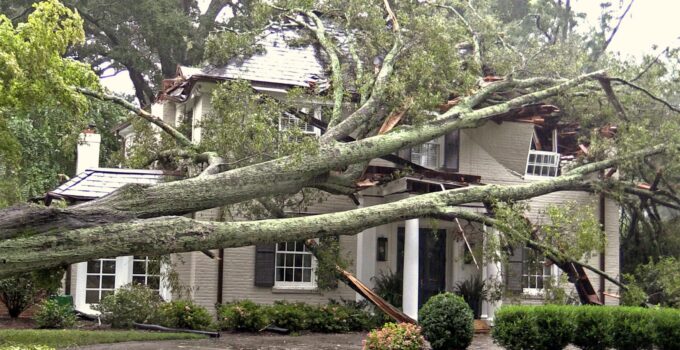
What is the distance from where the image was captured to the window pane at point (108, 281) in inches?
669

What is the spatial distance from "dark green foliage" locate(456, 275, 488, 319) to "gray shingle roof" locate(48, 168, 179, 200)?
663 cm

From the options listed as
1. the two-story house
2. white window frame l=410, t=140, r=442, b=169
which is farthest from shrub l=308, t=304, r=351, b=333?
white window frame l=410, t=140, r=442, b=169

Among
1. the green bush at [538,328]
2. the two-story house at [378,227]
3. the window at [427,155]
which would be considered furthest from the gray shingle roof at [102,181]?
the green bush at [538,328]

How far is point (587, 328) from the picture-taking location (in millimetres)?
12273

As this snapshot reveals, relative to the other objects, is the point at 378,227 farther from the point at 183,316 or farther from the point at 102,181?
the point at 102,181

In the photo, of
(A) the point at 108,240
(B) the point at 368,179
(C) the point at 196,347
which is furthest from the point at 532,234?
(A) the point at 108,240

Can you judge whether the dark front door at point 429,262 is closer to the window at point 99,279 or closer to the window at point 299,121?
the window at point 299,121

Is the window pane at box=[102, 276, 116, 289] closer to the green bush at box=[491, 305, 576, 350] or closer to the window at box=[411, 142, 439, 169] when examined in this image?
the window at box=[411, 142, 439, 169]

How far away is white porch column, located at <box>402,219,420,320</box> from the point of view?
15.8 metres

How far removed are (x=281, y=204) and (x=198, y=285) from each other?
2830 mm

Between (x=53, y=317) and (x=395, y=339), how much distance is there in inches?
275

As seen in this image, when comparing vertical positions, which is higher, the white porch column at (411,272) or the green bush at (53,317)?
the white porch column at (411,272)

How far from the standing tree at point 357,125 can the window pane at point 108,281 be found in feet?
10.5

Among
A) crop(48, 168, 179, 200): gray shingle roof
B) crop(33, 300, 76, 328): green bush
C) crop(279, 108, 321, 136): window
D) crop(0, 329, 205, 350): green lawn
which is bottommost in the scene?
crop(0, 329, 205, 350): green lawn
